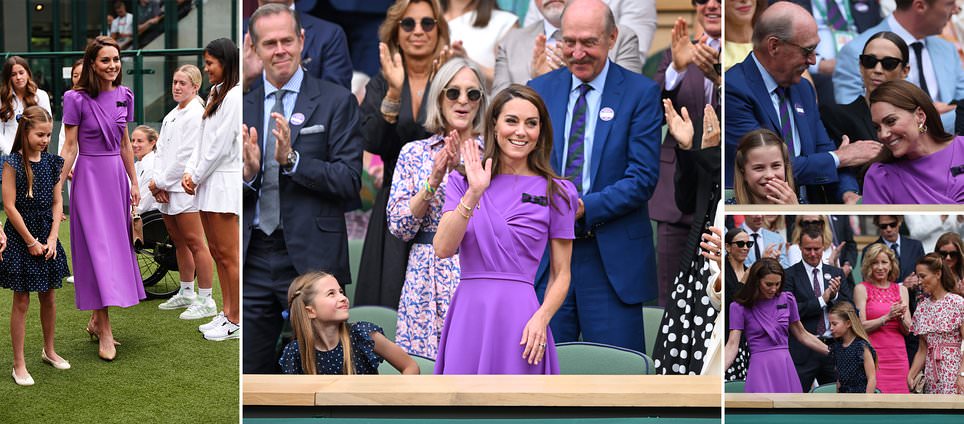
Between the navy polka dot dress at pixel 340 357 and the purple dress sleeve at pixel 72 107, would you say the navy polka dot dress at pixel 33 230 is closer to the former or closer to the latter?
the purple dress sleeve at pixel 72 107

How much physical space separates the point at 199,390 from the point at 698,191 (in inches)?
106

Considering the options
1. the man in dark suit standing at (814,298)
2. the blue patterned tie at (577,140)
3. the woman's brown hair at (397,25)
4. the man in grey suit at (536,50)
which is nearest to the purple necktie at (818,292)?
the man in dark suit standing at (814,298)

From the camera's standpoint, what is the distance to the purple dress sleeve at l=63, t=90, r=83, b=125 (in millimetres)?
4469

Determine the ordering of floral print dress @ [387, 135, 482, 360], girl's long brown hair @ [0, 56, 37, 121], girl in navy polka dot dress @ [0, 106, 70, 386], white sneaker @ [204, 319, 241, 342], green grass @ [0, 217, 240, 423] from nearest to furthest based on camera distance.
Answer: floral print dress @ [387, 135, 482, 360] → girl's long brown hair @ [0, 56, 37, 121] → girl in navy polka dot dress @ [0, 106, 70, 386] → green grass @ [0, 217, 240, 423] → white sneaker @ [204, 319, 241, 342]

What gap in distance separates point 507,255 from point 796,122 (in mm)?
953

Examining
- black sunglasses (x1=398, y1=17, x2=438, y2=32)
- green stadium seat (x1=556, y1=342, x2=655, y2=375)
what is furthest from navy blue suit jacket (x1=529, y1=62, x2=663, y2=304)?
black sunglasses (x1=398, y1=17, x2=438, y2=32)

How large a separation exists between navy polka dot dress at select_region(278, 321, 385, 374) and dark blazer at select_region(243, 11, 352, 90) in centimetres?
88

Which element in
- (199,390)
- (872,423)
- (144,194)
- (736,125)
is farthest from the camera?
(199,390)

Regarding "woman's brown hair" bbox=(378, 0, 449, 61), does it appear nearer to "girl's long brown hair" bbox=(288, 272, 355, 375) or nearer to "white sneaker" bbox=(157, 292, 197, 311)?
"girl's long brown hair" bbox=(288, 272, 355, 375)

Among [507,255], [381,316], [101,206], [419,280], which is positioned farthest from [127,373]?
[507,255]

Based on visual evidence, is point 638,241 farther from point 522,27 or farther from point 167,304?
point 167,304

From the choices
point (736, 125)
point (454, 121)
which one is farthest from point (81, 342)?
point (736, 125)

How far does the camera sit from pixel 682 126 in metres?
→ 3.83

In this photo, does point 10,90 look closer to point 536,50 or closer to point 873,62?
point 536,50
